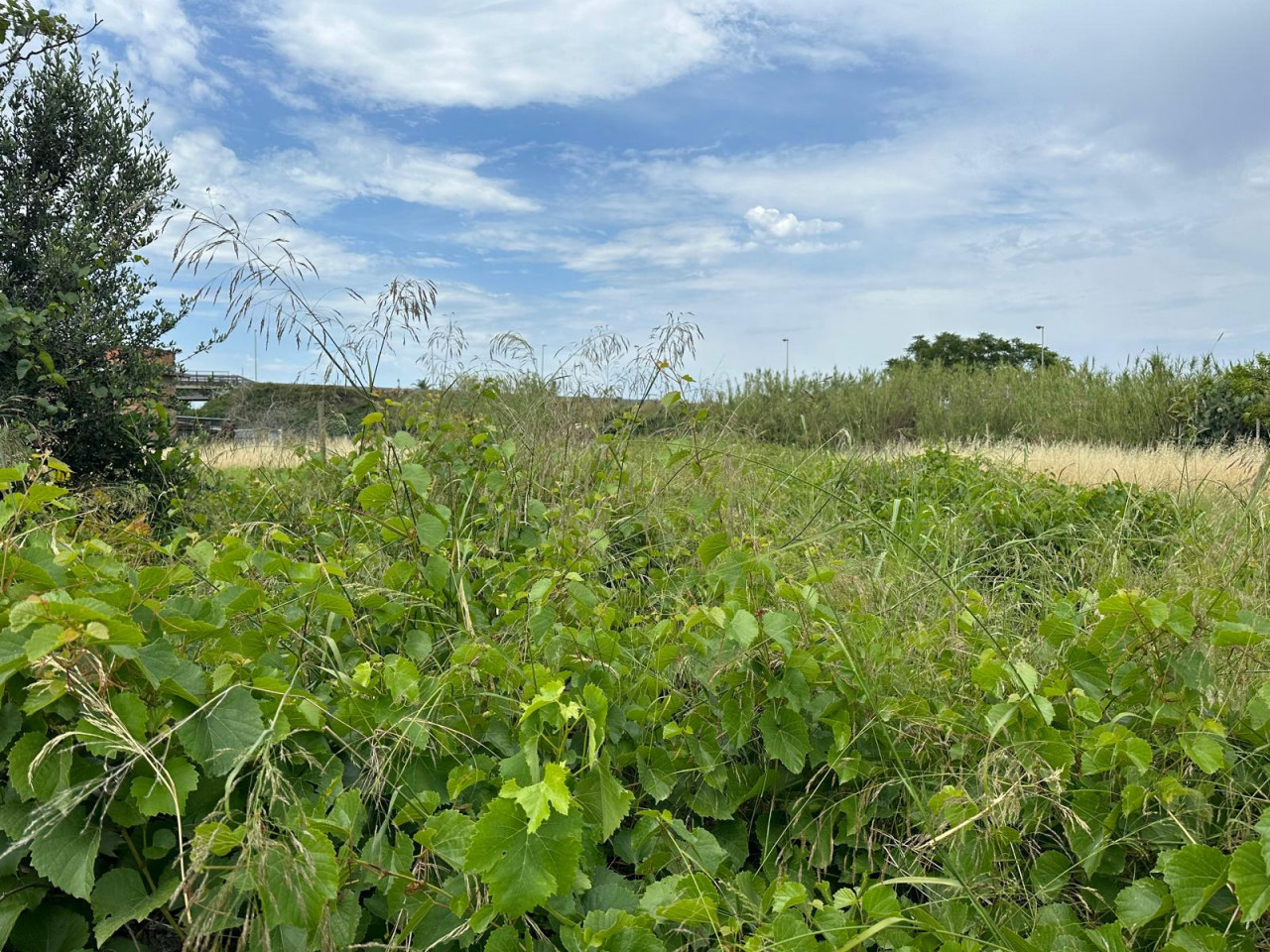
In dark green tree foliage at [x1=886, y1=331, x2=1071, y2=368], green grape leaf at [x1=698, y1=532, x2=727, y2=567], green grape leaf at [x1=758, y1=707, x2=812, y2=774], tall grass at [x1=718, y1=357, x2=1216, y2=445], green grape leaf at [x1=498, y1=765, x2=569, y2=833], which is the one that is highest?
dark green tree foliage at [x1=886, y1=331, x2=1071, y2=368]

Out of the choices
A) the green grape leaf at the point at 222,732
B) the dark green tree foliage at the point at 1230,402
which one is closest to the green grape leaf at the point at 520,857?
the green grape leaf at the point at 222,732

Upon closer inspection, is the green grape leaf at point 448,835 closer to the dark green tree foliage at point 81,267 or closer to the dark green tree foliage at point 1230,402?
the dark green tree foliage at point 81,267

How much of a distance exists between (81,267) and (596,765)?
486cm

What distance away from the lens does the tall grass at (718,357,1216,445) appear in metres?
11.0

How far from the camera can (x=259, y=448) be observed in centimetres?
747

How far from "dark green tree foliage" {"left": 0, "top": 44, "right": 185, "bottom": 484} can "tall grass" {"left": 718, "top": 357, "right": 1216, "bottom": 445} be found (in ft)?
22.3

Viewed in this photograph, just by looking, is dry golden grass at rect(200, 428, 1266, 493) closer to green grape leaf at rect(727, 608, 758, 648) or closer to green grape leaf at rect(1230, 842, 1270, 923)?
green grape leaf at rect(1230, 842, 1270, 923)

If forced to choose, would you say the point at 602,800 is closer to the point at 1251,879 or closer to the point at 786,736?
the point at 786,736

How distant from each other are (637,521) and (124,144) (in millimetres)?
4274

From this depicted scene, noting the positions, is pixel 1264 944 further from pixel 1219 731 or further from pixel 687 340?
pixel 687 340

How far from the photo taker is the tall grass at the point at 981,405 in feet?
36.0

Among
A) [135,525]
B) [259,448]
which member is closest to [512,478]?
[135,525]

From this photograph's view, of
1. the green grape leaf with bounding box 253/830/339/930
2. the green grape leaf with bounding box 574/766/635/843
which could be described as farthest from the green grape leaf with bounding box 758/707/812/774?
the green grape leaf with bounding box 253/830/339/930

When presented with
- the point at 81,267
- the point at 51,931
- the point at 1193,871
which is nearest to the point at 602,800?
the point at 51,931
